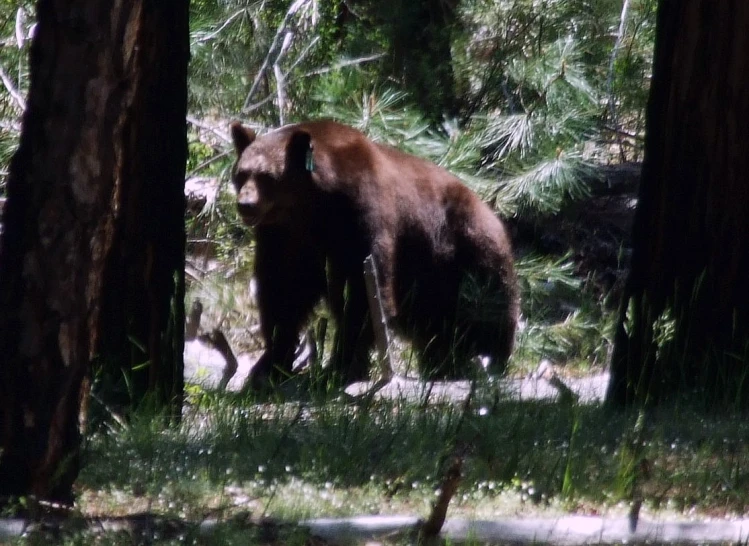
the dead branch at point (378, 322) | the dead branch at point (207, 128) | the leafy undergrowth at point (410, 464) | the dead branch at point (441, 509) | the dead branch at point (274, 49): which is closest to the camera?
the dead branch at point (441, 509)

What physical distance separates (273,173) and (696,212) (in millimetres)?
2939

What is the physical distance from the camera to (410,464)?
4039mm

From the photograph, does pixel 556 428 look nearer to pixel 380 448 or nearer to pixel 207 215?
pixel 380 448

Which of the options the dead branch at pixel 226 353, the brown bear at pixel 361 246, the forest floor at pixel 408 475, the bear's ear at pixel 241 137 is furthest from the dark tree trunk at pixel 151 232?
the bear's ear at pixel 241 137

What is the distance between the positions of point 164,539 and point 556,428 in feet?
6.55

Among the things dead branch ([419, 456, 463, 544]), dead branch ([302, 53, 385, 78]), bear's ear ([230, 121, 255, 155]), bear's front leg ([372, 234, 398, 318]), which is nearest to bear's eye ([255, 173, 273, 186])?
bear's ear ([230, 121, 255, 155])

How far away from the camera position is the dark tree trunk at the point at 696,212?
17.6 feet

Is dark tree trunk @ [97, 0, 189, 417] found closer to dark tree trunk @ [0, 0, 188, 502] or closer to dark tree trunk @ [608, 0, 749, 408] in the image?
dark tree trunk @ [0, 0, 188, 502]

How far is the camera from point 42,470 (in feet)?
11.1

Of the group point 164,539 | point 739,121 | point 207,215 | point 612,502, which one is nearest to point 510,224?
point 207,215

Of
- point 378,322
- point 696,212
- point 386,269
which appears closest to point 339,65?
point 386,269

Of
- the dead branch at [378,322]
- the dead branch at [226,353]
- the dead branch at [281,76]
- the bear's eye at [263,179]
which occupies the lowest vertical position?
the dead branch at [226,353]

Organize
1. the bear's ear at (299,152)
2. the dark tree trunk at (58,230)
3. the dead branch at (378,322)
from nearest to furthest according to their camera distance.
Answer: the dark tree trunk at (58,230)
the dead branch at (378,322)
the bear's ear at (299,152)

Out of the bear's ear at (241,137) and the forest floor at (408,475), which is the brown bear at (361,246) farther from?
the forest floor at (408,475)
